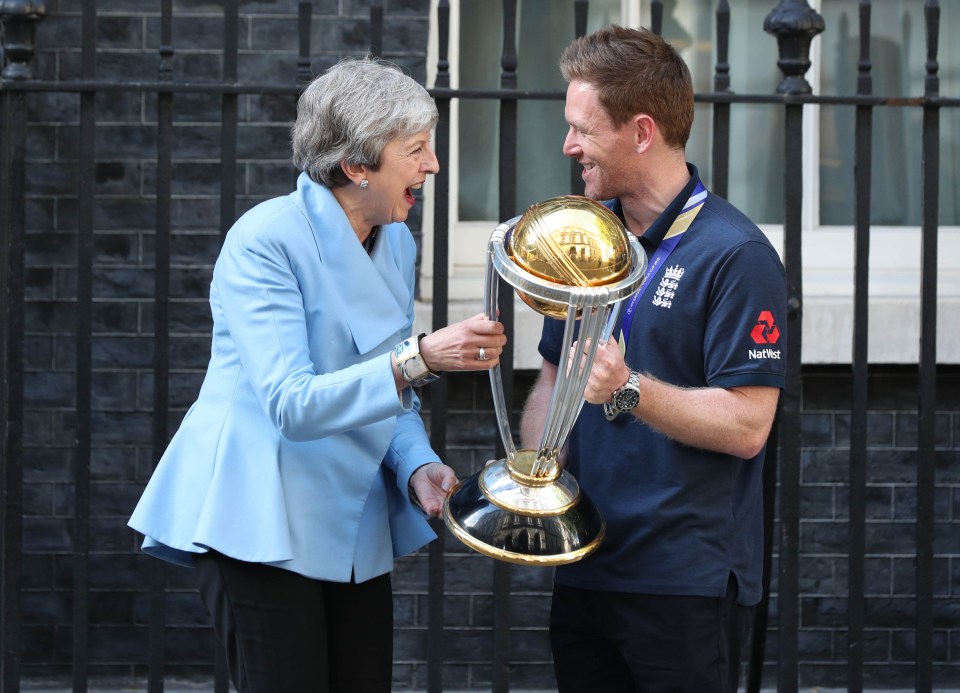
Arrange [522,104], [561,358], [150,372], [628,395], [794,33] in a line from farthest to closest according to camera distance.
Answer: [522,104] < [150,372] < [794,33] < [628,395] < [561,358]

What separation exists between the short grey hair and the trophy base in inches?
29.2

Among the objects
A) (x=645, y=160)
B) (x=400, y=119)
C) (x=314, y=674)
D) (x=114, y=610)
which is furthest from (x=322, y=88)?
(x=114, y=610)

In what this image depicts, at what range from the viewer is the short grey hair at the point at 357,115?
2.67 metres

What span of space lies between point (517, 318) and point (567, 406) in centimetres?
239

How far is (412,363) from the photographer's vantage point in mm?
2533

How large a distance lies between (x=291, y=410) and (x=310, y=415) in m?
0.04

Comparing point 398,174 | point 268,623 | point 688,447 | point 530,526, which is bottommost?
point 268,623

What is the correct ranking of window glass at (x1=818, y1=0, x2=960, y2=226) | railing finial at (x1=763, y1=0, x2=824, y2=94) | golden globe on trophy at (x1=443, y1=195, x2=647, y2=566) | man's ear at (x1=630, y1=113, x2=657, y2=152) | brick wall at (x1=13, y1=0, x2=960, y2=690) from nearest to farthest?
golden globe on trophy at (x1=443, y1=195, x2=647, y2=566) → man's ear at (x1=630, y1=113, x2=657, y2=152) → railing finial at (x1=763, y1=0, x2=824, y2=94) → brick wall at (x1=13, y1=0, x2=960, y2=690) → window glass at (x1=818, y1=0, x2=960, y2=226)

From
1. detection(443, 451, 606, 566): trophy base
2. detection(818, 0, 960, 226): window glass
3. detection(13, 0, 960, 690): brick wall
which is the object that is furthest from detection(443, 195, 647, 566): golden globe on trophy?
detection(818, 0, 960, 226): window glass

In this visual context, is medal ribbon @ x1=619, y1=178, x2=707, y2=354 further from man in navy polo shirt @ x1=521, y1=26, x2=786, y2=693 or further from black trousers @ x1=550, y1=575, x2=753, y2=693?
black trousers @ x1=550, y1=575, x2=753, y2=693

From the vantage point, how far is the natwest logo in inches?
97.7

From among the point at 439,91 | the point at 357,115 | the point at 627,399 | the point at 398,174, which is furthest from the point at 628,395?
the point at 439,91

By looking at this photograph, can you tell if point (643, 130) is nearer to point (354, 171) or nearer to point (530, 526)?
point (354, 171)

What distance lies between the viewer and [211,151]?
15.5 feet
